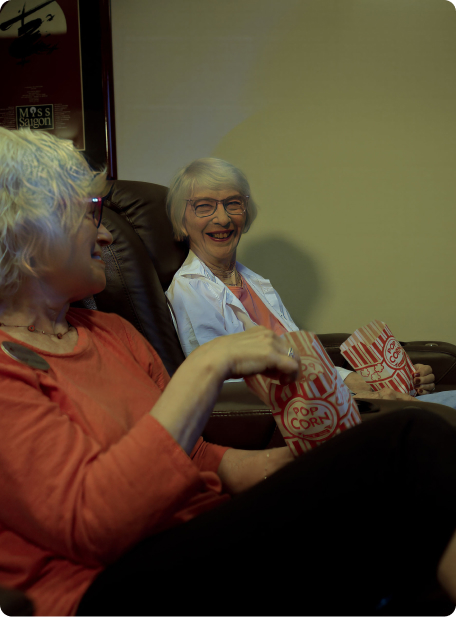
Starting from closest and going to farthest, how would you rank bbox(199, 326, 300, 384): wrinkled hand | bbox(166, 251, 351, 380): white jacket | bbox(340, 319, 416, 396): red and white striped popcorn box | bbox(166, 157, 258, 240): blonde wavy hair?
bbox(199, 326, 300, 384): wrinkled hand < bbox(340, 319, 416, 396): red and white striped popcorn box < bbox(166, 251, 351, 380): white jacket < bbox(166, 157, 258, 240): blonde wavy hair

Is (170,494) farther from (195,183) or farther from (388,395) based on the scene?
(195,183)

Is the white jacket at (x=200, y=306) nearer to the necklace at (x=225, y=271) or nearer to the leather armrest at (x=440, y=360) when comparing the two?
the necklace at (x=225, y=271)

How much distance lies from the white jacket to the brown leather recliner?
0.19 feet

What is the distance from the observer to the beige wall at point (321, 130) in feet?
6.89

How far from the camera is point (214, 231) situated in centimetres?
169

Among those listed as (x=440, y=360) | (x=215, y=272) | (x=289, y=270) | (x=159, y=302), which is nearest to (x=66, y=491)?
(x=159, y=302)

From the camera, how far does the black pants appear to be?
0.58 meters

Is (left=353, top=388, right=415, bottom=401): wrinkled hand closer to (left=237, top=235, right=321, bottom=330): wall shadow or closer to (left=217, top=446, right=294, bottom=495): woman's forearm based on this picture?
(left=217, top=446, right=294, bottom=495): woman's forearm

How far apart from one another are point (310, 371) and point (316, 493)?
0.22m

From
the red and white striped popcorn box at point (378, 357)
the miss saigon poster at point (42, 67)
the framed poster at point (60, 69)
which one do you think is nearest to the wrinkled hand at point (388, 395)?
the red and white striped popcorn box at point (378, 357)

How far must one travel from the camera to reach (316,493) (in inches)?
24.3

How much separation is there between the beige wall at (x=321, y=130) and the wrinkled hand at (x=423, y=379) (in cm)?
61

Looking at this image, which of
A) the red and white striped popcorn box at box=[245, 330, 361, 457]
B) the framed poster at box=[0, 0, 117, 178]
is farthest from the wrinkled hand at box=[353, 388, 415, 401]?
the framed poster at box=[0, 0, 117, 178]

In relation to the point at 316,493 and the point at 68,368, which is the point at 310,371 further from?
the point at 68,368
